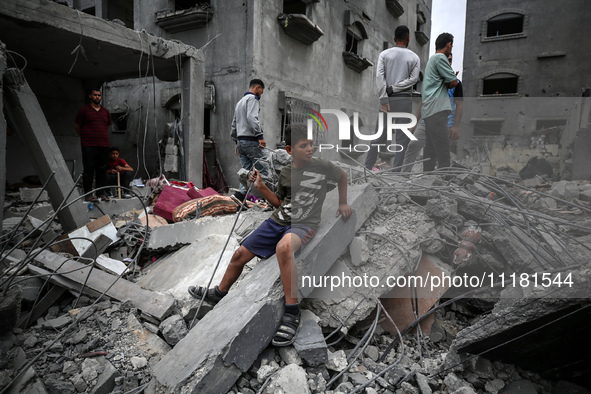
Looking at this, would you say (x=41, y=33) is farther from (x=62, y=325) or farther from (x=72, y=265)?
(x=62, y=325)

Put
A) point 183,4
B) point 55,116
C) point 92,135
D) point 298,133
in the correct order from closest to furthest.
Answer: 1. point 298,133
2. point 92,135
3. point 55,116
4. point 183,4

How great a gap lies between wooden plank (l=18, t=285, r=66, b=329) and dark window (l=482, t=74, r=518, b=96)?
1839 cm

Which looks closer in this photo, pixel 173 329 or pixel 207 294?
pixel 173 329

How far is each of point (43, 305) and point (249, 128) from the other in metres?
3.30

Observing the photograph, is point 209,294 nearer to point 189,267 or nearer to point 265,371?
point 189,267

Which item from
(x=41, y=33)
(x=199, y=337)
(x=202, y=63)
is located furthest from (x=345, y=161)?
(x=41, y=33)

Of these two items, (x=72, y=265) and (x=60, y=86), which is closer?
(x=72, y=265)

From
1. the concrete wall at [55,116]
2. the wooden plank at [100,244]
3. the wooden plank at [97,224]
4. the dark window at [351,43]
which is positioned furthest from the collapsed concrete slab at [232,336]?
the dark window at [351,43]

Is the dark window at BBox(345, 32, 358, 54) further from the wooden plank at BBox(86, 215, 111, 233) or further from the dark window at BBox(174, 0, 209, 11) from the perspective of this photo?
the wooden plank at BBox(86, 215, 111, 233)

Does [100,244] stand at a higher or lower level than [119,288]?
higher

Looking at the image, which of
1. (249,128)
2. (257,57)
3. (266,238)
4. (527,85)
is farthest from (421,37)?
(266,238)

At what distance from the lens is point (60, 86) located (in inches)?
292

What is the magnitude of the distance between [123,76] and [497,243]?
24.1ft

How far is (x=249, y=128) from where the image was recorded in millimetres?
5219
